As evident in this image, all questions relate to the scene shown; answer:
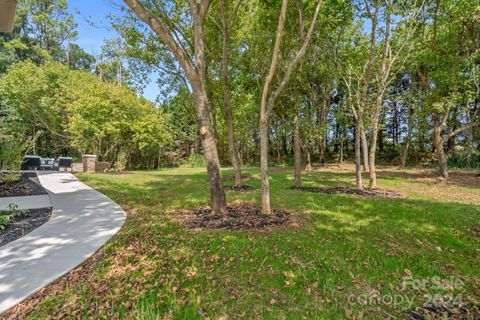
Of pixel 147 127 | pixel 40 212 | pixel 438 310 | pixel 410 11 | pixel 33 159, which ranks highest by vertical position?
pixel 410 11

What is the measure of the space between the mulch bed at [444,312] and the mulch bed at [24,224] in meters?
4.88

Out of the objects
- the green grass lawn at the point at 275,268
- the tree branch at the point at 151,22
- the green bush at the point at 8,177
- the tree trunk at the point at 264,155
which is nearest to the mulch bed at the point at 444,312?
the green grass lawn at the point at 275,268

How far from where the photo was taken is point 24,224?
402cm

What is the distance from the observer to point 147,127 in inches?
604

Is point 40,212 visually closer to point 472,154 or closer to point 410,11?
point 410,11

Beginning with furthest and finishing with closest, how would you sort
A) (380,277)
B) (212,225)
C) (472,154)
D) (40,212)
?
(472,154) < (40,212) < (212,225) < (380,277)

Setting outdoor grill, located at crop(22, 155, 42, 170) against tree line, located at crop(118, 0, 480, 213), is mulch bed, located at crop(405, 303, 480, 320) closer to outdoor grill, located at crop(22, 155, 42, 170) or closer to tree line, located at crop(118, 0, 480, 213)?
tree line, located at crop(118, 0, 480, 213)

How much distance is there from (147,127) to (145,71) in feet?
22.4

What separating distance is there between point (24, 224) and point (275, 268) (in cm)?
419

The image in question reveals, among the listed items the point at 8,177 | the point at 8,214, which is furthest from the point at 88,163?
the point at 8,214

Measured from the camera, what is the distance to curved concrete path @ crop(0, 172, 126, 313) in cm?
235

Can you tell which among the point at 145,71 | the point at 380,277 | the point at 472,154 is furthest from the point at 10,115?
the point at 472,154

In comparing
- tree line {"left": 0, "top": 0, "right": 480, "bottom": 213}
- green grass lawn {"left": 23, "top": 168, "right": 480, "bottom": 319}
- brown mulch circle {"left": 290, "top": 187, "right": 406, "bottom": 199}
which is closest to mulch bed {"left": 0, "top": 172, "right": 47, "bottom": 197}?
green grass lawn {"left": 23, "top": 168, "right": 480, "bottom": 319}

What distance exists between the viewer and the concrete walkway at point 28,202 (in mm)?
5009
